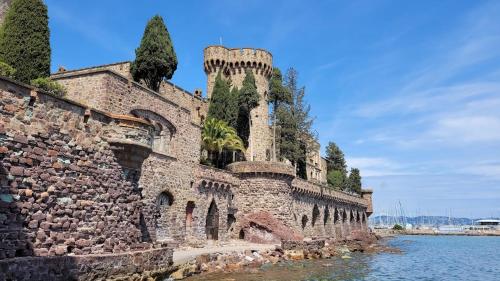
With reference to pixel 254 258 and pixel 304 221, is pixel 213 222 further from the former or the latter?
pixel 304 221

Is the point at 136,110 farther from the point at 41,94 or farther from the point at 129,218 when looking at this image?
the point at 41,94

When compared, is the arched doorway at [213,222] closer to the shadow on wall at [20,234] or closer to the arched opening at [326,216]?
the shadow on wall at [20,234]

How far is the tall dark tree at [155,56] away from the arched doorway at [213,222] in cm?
958

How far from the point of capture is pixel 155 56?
28688 mm

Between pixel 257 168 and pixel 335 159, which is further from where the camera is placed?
pixel 335 159

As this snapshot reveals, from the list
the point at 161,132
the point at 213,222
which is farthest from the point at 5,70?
the point at 213,222

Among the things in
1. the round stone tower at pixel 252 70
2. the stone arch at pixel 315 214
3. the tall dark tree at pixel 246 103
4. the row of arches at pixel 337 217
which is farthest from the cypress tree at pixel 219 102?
the stone arch at pixel 315 214

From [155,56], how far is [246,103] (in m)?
12.3

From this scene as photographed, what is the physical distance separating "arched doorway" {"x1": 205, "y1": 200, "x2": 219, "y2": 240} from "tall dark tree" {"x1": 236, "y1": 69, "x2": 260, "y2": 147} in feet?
44.6

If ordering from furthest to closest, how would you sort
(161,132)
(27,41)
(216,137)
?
(216,137) → (161,132) → (27,41)

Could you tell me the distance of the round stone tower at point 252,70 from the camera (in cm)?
4344

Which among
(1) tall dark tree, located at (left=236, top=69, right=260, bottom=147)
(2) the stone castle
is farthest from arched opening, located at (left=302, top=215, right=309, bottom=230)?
(2) the stone castle

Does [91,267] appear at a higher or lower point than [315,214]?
lower

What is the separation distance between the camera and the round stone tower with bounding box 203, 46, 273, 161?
1710 inches
